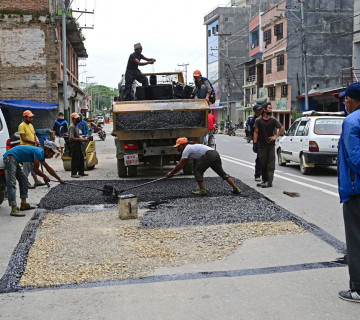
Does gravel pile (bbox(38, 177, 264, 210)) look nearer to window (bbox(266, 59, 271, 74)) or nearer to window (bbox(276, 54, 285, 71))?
window (bbox(276, 54, 285, 71))

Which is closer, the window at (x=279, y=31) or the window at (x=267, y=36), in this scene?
the window at (x=279, y=31)

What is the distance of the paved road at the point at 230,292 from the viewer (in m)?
3.78

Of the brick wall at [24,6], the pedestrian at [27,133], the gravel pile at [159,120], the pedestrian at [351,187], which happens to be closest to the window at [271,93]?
the brick wall at [24,6]

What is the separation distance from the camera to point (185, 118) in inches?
451

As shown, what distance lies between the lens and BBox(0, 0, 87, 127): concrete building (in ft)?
83.5

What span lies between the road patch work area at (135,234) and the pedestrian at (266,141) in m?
1.21

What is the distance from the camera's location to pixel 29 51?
84.3 ft

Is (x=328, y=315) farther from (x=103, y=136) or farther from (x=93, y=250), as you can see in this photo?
(x=103, y=136)

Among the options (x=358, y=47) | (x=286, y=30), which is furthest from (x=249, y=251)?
(x=286, y=30)

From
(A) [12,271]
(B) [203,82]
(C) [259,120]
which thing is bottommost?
(A) [12,271]

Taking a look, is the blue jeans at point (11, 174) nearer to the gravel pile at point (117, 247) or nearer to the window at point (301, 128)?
the gravel pile at point (117, 247)

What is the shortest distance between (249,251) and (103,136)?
33263 millimetres

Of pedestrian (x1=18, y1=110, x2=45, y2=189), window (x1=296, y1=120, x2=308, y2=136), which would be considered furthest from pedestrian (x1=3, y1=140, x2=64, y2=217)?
window (x1=296, y1=120, x2=308, y2=136)

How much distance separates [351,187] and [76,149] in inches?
386
